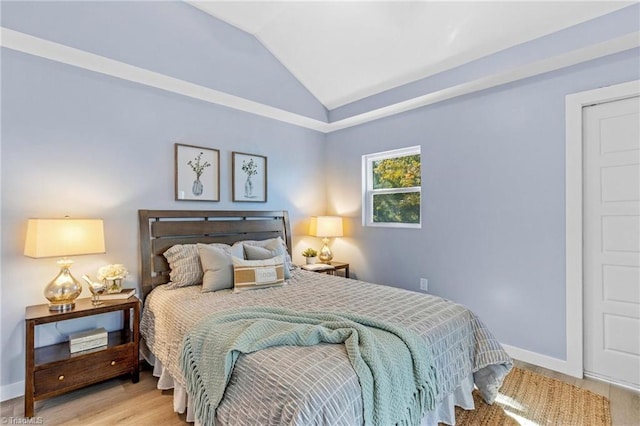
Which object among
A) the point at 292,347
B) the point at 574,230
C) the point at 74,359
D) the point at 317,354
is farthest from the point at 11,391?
the point at 574,230

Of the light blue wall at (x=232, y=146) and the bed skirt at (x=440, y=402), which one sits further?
the light blue wall at (x=232, y=146)

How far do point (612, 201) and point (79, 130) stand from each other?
4116mm

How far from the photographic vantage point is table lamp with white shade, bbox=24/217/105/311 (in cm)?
207

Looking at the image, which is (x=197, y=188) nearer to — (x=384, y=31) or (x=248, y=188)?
(x=248, y=188)

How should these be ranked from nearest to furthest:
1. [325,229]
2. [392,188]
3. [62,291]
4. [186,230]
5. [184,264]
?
1. [62,291]
2. [184,264]
3. [186,230]
4. [392,188]
5. [325,229]

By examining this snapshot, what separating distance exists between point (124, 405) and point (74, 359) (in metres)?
0.46

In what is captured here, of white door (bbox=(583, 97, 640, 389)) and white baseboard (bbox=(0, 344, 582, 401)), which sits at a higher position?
white door (bbox=(583, 97, 640, 389))

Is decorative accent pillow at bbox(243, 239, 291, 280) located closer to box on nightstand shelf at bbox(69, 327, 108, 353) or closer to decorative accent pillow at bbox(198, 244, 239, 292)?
decorative accent pillow at bbox(198, 244, 239, 292)

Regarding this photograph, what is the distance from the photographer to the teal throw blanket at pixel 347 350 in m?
1.35

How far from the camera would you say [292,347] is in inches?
57.4

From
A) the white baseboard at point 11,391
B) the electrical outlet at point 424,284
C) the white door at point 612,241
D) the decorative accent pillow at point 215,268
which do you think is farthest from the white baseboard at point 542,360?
the white baseboard at point 11,391

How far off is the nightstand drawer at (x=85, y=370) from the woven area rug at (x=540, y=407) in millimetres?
2340

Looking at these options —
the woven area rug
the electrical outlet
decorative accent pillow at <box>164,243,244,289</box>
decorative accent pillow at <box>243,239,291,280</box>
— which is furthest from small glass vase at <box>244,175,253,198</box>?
the woven area rug

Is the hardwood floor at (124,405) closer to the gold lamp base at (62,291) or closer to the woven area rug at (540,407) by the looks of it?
the woven area rug at (540,407)
